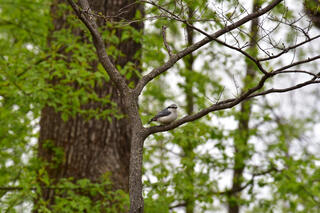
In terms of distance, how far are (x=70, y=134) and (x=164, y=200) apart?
172 centimetres

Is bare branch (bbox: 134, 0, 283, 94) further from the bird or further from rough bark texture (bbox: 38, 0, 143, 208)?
rough bark texture (bbox: 38, 0, 143, 208)

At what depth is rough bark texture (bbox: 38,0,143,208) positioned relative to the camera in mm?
5273

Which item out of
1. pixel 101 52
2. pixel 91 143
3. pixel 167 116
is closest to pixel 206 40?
pixel 101 52

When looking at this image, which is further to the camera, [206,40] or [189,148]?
[189,148]

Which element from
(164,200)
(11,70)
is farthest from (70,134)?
(164,200)

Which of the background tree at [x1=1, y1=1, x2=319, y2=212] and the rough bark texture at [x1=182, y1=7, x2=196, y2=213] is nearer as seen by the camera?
the background tree at [x1=1, y1=1, x2=319, y2=212]

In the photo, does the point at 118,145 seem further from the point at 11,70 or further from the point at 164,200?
the point at 11,70

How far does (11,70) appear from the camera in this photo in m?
4.59

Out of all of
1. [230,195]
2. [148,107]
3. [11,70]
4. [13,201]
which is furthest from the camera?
[148,107]

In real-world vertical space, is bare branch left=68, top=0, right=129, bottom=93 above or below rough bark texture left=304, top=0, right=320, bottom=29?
below

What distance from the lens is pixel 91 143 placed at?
5.35 meters

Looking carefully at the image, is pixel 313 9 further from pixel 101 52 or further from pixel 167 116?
pixel 167 116

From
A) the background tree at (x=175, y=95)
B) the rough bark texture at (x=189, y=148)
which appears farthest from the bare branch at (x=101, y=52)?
the rough bark texture at (x=189, y=148)

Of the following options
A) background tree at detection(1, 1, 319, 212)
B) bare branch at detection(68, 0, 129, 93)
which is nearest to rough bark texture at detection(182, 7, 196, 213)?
background tree at detection(1, 1, 319, 212)
